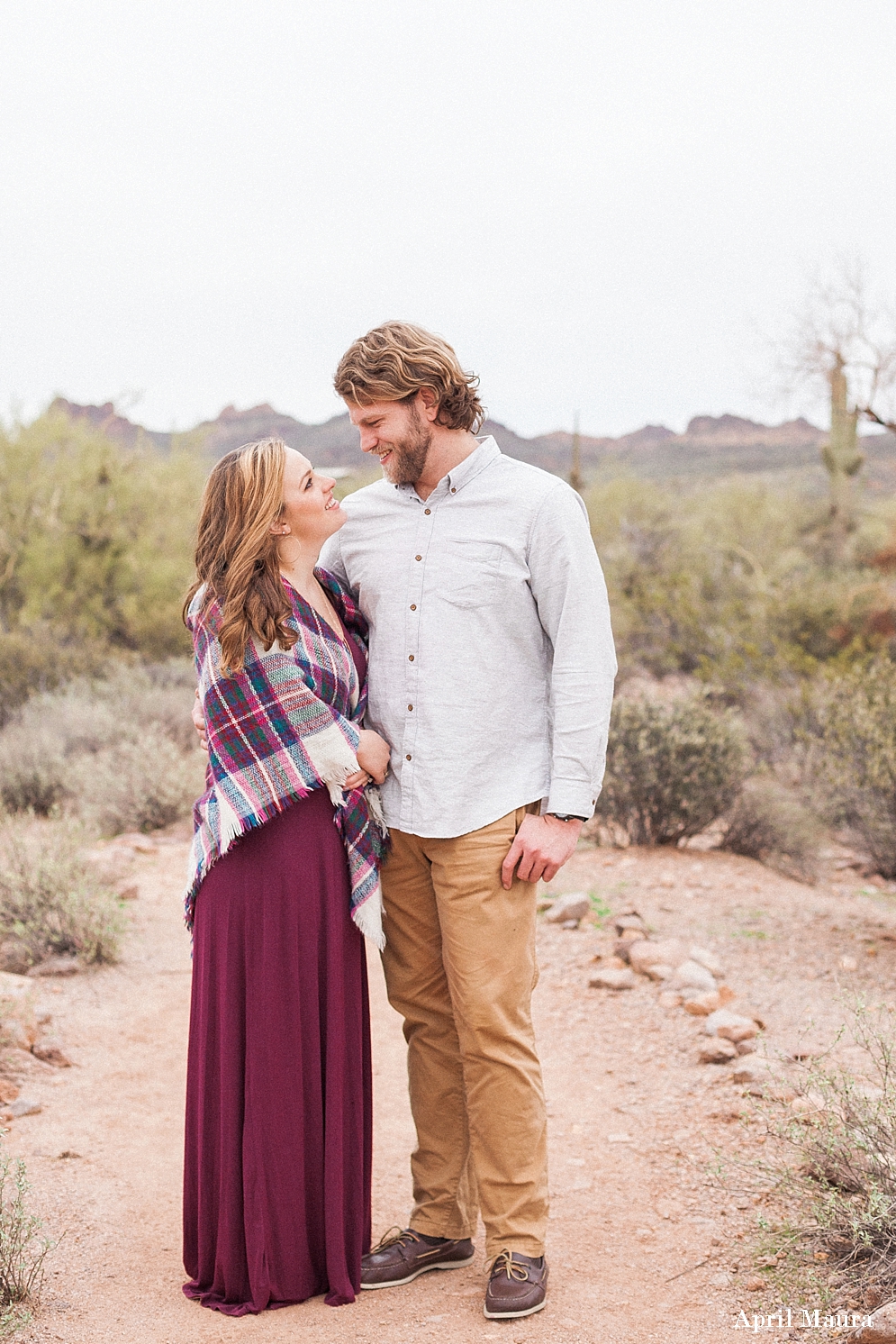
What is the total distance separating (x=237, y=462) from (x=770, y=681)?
25.3 feet

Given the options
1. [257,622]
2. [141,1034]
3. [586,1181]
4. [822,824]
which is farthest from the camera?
[822,824]

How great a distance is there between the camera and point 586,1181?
3.49 metres

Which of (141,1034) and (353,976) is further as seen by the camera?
(141,1034)

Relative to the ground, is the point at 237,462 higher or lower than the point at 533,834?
higher

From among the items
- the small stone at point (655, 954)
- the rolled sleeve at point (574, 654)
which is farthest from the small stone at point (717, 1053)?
the rolled sleeve at point (574, 654)

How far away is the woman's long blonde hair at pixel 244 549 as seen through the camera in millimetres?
2611

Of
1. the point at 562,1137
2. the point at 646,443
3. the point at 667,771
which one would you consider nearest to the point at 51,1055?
the point at 562,1137

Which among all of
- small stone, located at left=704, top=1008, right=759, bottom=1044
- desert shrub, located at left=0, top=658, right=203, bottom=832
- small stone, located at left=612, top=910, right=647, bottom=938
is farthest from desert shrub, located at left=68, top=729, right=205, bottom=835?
small stone, located at left=704, top=1008, right=759, bottom=1044

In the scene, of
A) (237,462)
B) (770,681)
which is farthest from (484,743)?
Result: (770,681)

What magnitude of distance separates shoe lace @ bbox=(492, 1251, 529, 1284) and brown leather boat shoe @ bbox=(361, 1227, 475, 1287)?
0.27 m

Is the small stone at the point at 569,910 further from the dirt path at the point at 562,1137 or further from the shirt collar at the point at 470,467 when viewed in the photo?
the shirt collar at the point at 470,467

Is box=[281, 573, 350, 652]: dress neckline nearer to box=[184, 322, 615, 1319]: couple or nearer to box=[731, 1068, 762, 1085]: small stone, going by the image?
box=[184, 322, 615, 1319]: couple

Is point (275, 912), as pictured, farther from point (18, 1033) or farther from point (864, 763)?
point (864, 763)

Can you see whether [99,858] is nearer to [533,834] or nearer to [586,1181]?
[586,1181]
